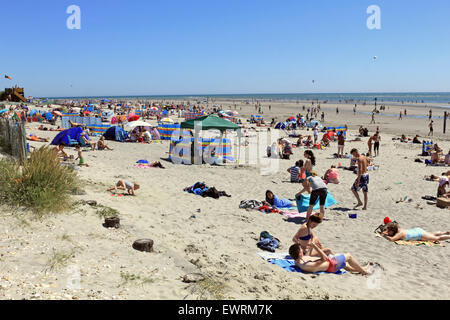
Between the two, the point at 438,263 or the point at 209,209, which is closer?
the point at 438,263

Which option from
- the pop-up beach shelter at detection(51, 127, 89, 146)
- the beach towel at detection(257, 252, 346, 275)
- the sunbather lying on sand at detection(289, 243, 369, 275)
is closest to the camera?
the sunbather lying on sand at detection(289, 243, 369, 275)

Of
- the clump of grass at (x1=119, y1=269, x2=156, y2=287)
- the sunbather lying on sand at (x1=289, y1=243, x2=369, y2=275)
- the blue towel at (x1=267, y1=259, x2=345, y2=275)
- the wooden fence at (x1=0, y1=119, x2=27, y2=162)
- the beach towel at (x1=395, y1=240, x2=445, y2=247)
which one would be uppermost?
the wooden fence at (x1=0, y1=119, x2=27, y2=162)

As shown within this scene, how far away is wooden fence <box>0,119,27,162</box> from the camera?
823 cm

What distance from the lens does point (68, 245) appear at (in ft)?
15.8

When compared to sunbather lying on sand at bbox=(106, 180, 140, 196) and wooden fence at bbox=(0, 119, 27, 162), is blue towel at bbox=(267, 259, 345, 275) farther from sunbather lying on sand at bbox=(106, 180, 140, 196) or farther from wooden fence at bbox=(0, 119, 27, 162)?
wooden fence at bbox=(0, 119, 27, 162)

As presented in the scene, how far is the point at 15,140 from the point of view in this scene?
27.6 ft

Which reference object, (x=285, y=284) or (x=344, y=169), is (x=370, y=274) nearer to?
(x=285, y=284)

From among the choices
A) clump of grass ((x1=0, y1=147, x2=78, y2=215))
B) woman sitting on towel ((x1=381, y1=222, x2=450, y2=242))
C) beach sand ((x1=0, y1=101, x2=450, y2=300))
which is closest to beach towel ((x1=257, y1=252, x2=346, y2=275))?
beach sand ((x1=0, y1=101, x2=450, y2=300))

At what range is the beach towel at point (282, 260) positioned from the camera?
5.34m

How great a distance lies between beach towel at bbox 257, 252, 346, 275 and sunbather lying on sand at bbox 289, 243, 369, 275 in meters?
0.09

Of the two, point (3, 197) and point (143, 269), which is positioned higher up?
point (3, 197)

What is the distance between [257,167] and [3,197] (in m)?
9.72

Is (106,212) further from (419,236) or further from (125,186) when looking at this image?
(419,236)
